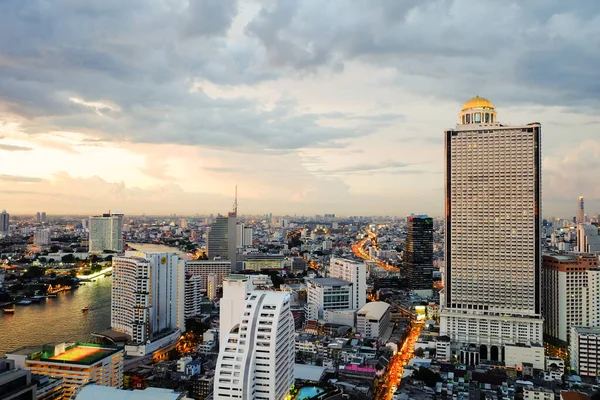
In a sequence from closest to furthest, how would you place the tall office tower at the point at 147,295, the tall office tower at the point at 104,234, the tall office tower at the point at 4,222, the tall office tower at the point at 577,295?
the tall office tower at the point at 577,295
the tall office tower at the point at 147,295
the tall office tower at the point at 104,234
the tall office tower at the point at 4,222

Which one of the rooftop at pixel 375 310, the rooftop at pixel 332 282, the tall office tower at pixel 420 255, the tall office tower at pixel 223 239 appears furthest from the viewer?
the tall office tower at pixel 223 239

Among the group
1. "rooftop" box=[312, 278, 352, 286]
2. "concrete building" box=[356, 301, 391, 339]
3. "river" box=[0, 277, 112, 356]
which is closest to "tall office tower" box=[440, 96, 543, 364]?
"concrete building" box=[356, 301, 391, 339]

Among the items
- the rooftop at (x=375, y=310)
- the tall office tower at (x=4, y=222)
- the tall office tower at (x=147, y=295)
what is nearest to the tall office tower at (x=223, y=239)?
the tall office tower at (x=147, y=295)

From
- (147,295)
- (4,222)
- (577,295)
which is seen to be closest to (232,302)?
(147,295)

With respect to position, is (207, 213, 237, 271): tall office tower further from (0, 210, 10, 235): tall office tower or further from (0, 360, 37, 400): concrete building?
(0, 210, 10, 235): tall office tower

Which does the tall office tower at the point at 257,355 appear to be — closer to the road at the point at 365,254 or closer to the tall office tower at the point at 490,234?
the tall office tower at the point at 490,234

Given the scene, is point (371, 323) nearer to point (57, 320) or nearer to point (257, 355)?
point (257, 355)
